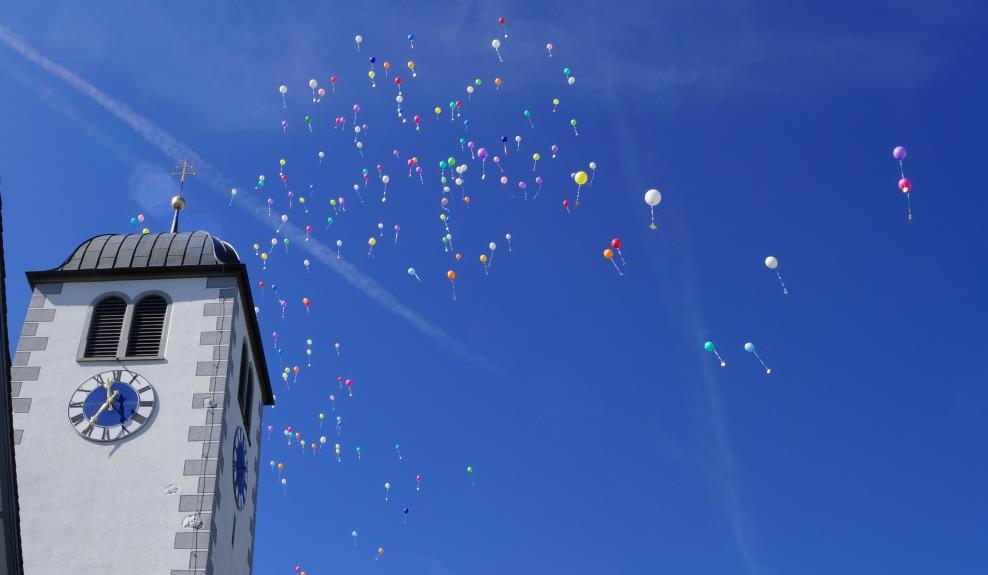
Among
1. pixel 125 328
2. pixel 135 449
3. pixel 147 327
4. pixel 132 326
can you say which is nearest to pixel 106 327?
pixel 125 328

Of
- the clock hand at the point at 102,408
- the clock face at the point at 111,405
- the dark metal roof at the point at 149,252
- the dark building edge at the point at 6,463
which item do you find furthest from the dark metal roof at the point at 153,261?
the dark building edge at the point at 6,463

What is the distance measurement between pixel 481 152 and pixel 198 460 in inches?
577

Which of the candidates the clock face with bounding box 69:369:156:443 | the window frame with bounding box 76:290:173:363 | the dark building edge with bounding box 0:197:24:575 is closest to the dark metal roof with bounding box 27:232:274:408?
the window frame with bounding box 76:290:173:363

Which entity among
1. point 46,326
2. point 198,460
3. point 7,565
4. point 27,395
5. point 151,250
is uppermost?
point 151,250

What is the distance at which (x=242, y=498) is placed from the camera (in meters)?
25.6

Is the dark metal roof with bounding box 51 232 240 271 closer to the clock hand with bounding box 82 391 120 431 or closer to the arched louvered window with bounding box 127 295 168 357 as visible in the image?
the arched louvered window with bounding box 127 295 168 357

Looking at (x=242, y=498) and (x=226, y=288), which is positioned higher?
(x=226, y=288)

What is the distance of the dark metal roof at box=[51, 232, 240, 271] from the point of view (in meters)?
26.2

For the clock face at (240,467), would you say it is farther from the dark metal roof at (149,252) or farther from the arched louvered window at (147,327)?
the dark metal roof at (149,252)

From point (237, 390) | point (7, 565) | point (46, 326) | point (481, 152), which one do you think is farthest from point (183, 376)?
point (481, 152)

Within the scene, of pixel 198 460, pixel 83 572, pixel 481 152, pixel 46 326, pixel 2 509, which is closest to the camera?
pixel 2 509

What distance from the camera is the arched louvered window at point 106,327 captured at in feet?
81.4

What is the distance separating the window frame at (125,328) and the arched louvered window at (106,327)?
0.17 feet

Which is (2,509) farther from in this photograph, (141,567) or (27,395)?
(27,395)
